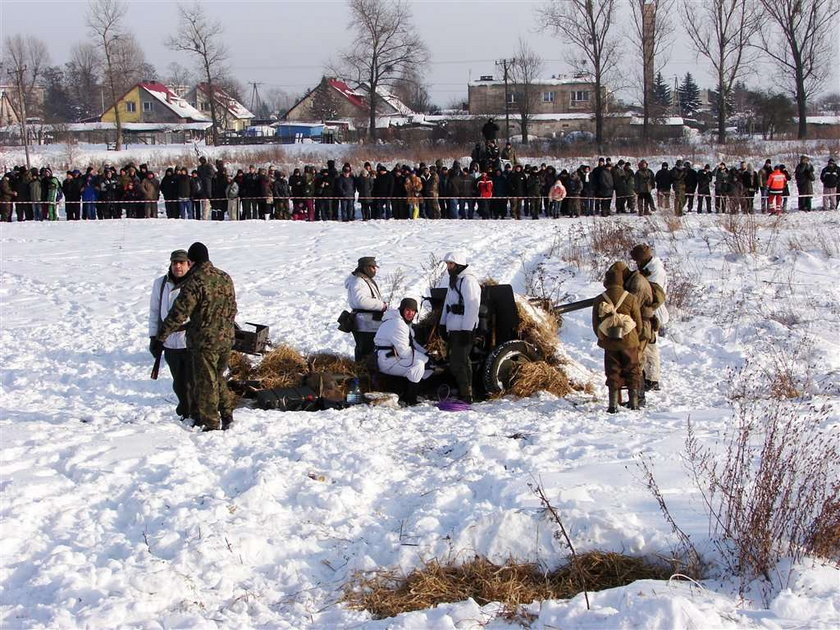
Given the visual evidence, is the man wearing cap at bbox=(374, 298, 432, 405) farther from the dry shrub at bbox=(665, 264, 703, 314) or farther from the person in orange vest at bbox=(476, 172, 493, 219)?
the person in orange vest at bbox=(476, 172, 493, 219)

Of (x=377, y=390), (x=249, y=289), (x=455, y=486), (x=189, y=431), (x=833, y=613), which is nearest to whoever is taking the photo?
(x=833, y=613)

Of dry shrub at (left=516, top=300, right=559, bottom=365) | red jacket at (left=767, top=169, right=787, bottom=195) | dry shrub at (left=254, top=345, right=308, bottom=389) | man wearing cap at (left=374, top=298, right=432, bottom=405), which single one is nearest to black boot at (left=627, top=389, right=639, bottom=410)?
dry shrub at (left=516, top=300, right=559, bottom=365)

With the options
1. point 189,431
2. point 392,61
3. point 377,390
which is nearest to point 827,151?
point 392,61

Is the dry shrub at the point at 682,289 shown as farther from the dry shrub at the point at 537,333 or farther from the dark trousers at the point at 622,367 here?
the dark trousers at the point at 622,367

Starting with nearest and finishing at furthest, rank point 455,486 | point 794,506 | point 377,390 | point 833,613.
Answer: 1. point 833,613
2. point 794,506
3. point 455,486
4. point 377,390

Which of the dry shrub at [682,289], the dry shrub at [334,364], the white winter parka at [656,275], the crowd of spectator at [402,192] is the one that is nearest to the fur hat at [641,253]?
the white winter parka at [656,275]

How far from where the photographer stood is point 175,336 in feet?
27.0

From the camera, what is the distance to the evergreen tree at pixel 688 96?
82.7 metres

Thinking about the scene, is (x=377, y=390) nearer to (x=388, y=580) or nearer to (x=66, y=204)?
(x=388, y=580)

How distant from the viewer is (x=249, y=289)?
15.1 meters

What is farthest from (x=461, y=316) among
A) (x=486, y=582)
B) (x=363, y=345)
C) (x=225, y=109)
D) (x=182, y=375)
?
(x=225, y=109)

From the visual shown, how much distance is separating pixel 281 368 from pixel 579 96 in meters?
66.9

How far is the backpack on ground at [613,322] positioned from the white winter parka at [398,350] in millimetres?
1927

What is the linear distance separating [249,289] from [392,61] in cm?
4500
